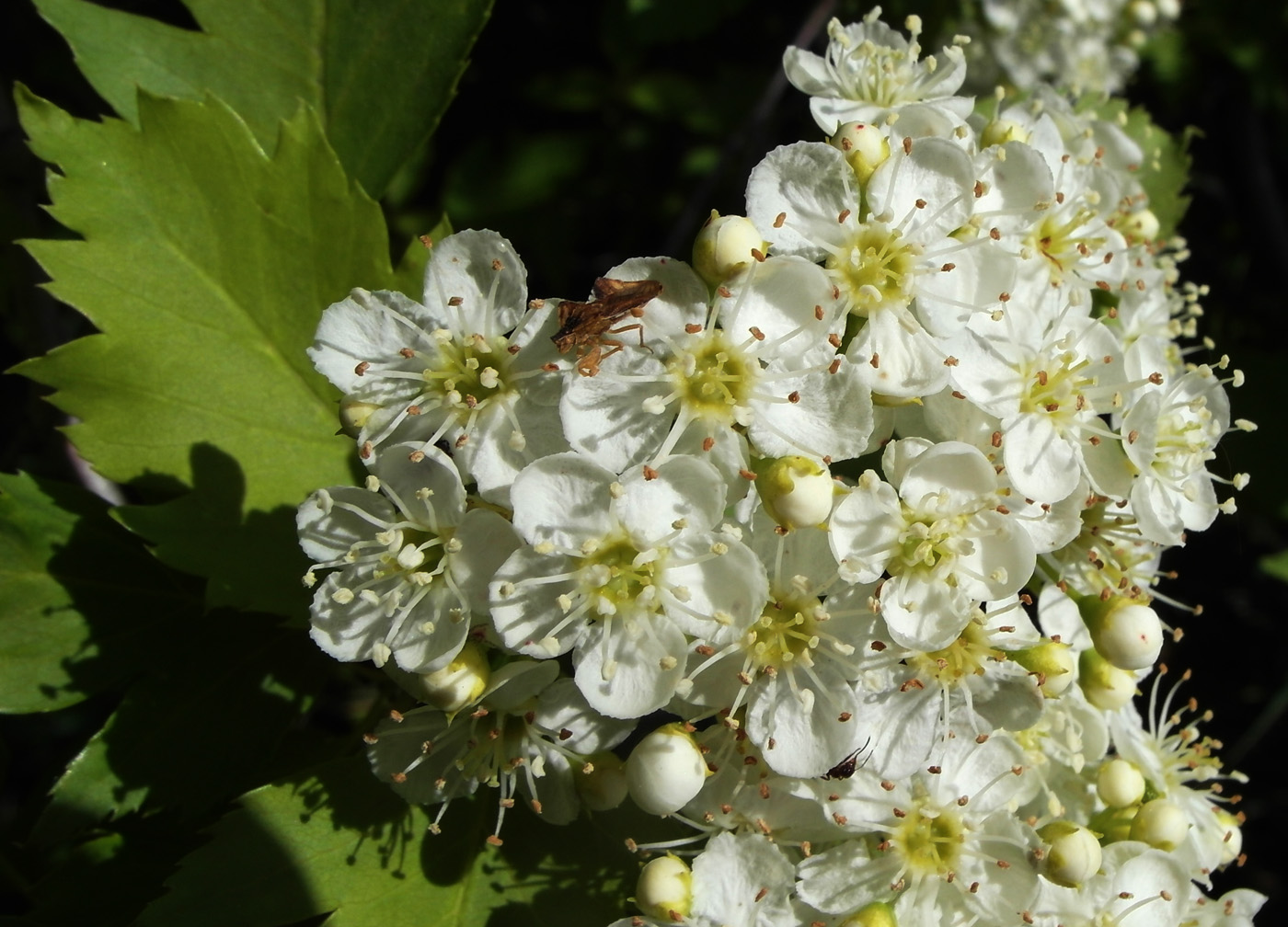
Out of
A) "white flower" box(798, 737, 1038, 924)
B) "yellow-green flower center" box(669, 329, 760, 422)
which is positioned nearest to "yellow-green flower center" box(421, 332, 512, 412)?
"yellow-green flower center" box(669, 329, 760, 422)

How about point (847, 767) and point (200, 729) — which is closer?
point (847, 767)

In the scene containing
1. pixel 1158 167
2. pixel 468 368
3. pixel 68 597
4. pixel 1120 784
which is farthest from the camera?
pixel 1158 167

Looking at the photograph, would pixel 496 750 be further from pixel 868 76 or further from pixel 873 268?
pixel 868 76

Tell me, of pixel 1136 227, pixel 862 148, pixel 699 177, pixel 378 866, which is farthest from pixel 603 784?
pixel 699 177

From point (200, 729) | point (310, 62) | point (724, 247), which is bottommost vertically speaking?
point (200, 729)

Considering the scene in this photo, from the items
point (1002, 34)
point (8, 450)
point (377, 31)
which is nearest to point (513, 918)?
point (377, 31)

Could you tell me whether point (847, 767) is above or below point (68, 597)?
above

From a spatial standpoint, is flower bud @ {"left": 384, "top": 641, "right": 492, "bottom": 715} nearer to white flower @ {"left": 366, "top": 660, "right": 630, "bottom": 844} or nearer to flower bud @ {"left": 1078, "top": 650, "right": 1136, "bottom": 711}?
white flower @ {"left": 366, "top": 660, "right": 630, "bottom": 844}
